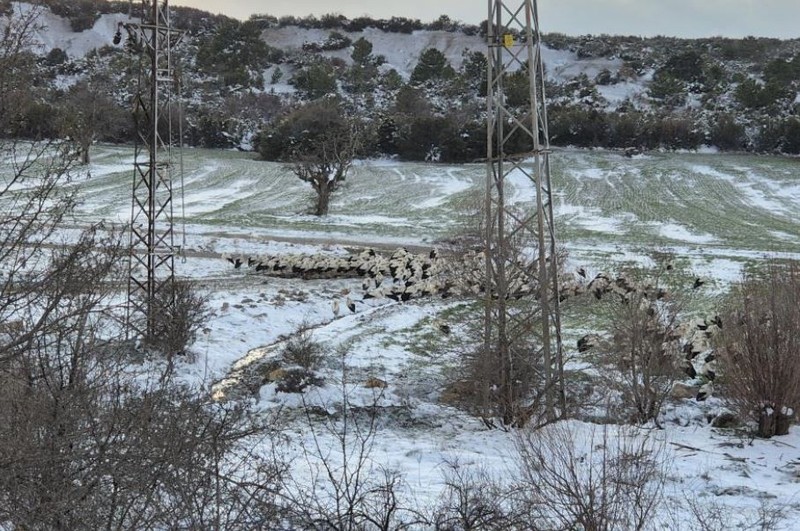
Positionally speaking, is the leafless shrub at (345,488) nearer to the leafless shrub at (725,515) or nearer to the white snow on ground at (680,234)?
the leafless shrub at (725,515)

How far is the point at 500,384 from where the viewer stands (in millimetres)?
10602

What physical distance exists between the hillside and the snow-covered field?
136 inches

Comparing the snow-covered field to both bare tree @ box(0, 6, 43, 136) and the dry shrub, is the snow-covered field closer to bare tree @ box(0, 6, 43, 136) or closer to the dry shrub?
the dry shrub

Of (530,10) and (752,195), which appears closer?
(530,10)

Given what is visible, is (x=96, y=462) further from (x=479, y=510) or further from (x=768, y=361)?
(x=768, y=361)

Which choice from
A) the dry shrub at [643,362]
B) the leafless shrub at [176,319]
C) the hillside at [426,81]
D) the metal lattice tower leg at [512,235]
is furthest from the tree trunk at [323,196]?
the dry shrub at [643,362]

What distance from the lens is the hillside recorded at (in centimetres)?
5881

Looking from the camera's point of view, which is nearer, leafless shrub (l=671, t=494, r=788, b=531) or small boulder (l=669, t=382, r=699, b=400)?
leafless shrub (l=671, t=494, r=788, b=531)

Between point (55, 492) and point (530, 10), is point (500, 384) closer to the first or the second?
point (530, 10)

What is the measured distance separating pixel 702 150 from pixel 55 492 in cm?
6102

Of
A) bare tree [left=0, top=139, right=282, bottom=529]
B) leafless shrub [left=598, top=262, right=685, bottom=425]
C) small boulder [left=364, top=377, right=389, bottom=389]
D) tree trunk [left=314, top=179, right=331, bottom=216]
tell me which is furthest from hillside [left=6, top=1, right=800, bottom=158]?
leafless shrub [left=598, top=262, right=685, bottom=425]

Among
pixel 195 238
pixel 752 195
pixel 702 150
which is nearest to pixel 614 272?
pixel 195 238

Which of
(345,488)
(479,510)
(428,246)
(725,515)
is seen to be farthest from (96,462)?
(428,246)

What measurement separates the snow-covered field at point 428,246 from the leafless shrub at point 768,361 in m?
0.40
